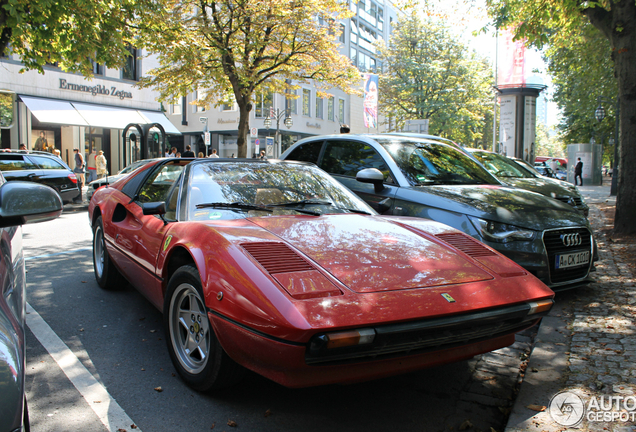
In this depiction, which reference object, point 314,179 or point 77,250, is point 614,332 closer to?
point 314,179

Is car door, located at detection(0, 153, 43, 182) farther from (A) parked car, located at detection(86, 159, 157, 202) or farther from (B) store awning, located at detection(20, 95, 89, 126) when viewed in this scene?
(B) store awning, located at detection(20, 95, 89, 126)

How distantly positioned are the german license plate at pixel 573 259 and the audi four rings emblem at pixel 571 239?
9 cm

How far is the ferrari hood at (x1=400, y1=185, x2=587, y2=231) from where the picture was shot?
4.57 meters

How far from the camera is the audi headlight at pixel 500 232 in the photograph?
4.45m

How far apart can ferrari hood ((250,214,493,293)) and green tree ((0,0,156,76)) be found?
8.92 meters

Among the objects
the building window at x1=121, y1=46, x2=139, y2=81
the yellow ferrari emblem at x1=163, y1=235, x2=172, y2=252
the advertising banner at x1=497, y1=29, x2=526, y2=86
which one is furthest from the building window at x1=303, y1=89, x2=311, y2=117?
the yellow ferrari emblem at x1=163, y1=235, x2=172, y2=252

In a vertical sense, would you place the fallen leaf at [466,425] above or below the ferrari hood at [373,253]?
below

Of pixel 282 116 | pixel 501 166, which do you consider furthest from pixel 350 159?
pixel 282 116

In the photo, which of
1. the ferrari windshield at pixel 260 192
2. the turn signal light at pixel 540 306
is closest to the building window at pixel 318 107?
the ferrari windshield at pixel 260 192

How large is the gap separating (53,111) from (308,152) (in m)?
19.7

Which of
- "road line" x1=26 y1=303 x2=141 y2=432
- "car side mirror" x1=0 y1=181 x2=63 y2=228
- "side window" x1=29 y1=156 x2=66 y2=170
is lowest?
"road line" x1=26 y1=303 x2=141 y2=432

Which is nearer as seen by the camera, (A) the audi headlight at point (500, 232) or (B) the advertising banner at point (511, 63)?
(A) the audi headlight at point (500, 232)

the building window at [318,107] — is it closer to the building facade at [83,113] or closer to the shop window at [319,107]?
the shop window at [319,107]

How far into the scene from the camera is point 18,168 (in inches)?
495
